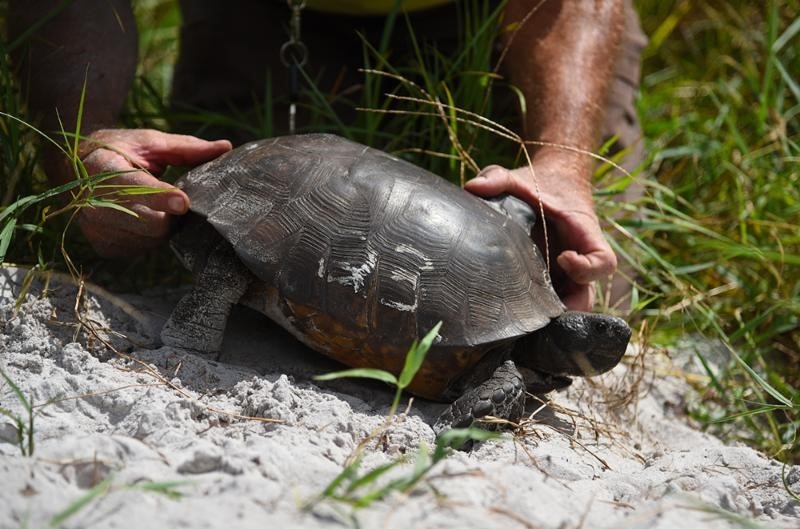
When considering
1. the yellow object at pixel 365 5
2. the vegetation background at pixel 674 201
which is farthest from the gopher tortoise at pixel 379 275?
the yellow object at pixel 365 5

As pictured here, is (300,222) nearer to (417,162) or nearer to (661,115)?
(417,162)

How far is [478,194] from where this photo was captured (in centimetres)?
260

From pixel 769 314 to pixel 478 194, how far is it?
132 centimetres

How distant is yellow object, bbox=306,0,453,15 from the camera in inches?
139

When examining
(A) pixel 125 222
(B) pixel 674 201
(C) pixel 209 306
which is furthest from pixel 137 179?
(B) pixel 674 201

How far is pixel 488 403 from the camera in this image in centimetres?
215

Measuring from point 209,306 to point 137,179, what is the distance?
412 millimetres

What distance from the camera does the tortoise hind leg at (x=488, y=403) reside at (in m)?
2.15

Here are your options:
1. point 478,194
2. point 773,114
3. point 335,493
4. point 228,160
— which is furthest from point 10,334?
point 773,114

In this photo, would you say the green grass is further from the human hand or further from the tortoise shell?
the tortoise shell

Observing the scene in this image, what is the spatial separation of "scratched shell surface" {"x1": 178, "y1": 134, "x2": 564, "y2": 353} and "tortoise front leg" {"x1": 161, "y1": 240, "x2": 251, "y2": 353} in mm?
106

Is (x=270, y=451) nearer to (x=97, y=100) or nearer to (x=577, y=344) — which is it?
(x=577, y=344)

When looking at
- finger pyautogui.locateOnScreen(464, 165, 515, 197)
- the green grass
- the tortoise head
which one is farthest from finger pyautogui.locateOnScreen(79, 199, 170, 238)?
the green grass

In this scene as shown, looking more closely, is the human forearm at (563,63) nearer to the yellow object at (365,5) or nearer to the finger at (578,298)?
the yellow object at (365,5)
